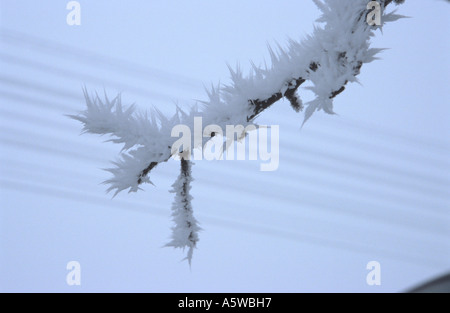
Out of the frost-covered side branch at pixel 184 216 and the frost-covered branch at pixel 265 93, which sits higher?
the frost-covered branch at pixel 265 93

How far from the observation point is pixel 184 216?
1.22 m

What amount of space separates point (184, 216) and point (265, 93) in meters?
0.41

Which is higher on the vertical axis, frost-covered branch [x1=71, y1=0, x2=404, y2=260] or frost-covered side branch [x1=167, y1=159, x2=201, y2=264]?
frost-covered branch [x1=71, y1=0, x2=404, y2=260]

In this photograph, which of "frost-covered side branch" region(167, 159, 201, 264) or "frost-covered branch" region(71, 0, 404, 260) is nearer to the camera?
"frost-covered branch" region(71, 0, 404, 260)

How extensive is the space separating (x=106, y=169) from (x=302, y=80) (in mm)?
597

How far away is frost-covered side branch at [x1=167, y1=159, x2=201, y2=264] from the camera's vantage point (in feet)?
3.98

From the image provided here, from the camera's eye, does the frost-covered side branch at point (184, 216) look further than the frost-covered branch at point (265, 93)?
Yes

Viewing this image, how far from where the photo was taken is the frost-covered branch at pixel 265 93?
104 cm

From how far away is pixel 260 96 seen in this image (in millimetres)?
1123

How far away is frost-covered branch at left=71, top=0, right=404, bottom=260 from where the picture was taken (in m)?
1.04
